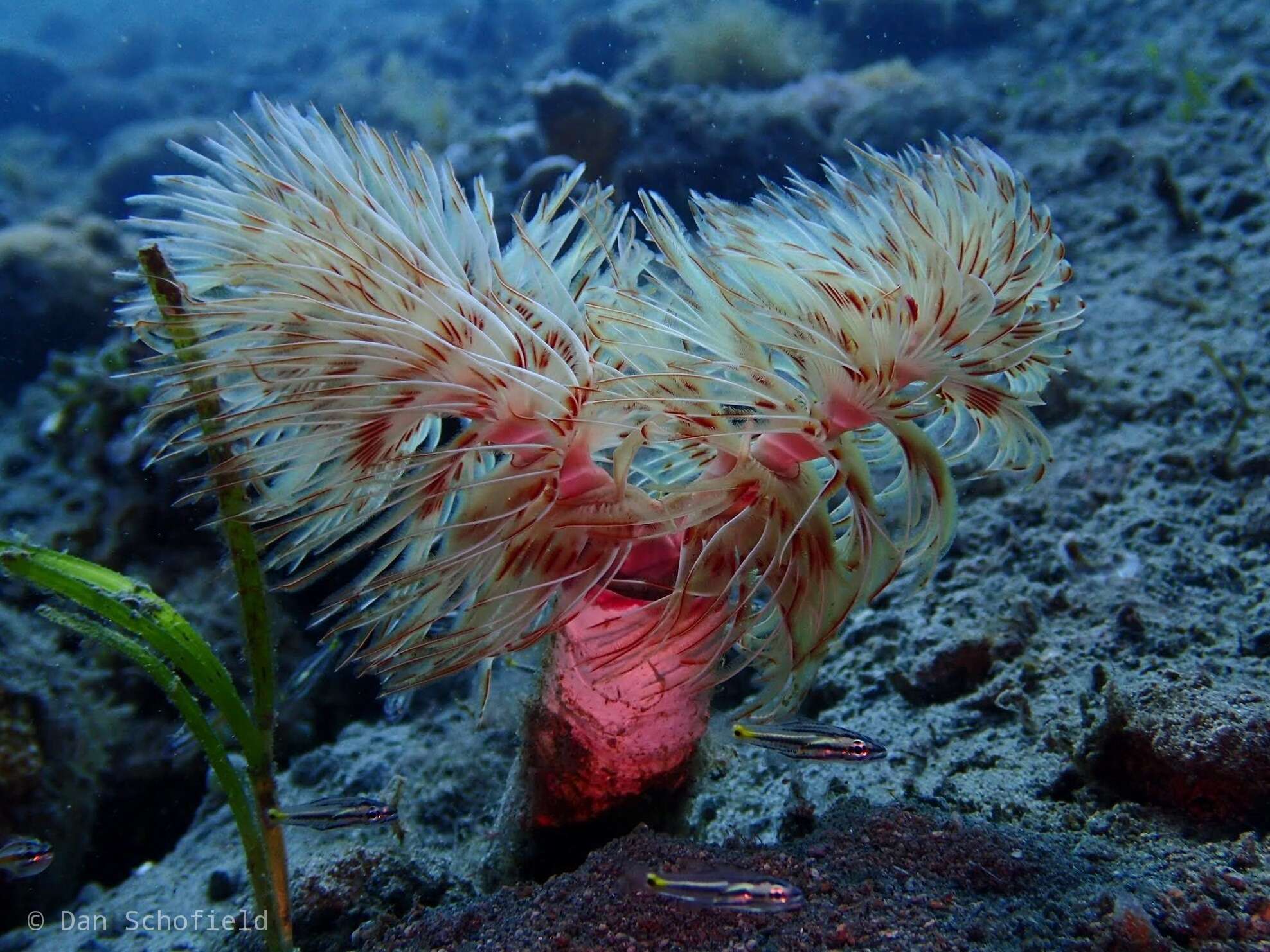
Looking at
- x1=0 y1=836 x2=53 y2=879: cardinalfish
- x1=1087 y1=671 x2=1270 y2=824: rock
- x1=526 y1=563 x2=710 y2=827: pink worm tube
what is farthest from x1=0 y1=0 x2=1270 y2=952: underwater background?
x1=0 y1=836 x2=53 y2=879: cardinalfish

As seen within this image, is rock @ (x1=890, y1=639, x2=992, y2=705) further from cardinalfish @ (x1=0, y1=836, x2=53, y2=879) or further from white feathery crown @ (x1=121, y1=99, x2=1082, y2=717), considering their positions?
cardinalfish @ (x1=0, y1=836, x2=53, y2=879)

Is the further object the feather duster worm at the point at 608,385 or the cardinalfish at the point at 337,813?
the cardinalfish at the point at 337,813

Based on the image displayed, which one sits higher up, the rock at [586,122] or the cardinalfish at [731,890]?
the rock at [586,122]

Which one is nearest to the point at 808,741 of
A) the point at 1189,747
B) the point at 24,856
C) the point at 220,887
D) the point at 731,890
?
the point at 731,890

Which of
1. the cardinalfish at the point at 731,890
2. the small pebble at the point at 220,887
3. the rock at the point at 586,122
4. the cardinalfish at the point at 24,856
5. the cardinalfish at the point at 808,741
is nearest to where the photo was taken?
the cardinalfish at the point at 731,890

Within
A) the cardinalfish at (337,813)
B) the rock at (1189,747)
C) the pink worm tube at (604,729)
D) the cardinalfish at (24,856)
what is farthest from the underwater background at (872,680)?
the cardinalfish at (24,856)

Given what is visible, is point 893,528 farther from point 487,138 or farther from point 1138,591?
point 487,138

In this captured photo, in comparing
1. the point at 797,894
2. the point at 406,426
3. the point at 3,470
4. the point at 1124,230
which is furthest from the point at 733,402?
the point at 3,470

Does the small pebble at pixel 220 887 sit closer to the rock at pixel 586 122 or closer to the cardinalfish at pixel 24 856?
the cardinalfish at pixel 24 856

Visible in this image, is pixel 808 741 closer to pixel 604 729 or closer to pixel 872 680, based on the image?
pixel 604 729
